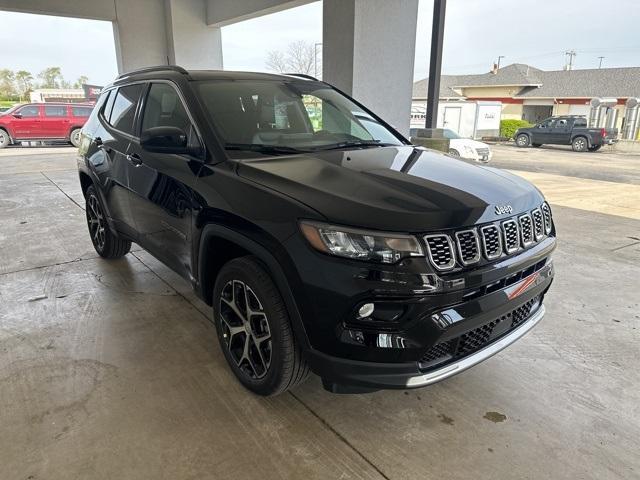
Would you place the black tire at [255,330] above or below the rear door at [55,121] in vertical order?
below

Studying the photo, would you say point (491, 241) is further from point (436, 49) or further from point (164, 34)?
point (164, 34)

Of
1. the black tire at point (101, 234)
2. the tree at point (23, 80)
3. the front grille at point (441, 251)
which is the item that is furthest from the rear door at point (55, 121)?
the tree at point (23, 80)

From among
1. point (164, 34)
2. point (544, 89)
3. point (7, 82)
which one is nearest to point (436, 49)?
point (164, 34)

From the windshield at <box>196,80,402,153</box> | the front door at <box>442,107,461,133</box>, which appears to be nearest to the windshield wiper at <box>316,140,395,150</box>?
the windshield at <box>196,80,402,153</box>

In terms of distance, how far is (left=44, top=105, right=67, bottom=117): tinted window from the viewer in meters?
17.0

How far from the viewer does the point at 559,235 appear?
19.0ft

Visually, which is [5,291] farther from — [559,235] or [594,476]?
[559,235]

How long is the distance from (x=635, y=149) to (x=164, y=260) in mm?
24489

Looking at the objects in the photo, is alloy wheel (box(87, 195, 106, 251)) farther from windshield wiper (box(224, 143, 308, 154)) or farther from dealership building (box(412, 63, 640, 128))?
dealership building (box(412, 63, 640, 128))

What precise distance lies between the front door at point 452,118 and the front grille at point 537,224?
2654 cm

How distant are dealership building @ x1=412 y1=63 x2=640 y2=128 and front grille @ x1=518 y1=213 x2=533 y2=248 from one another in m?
34.9

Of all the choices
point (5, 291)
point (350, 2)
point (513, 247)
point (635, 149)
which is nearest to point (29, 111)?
point (350, 2)

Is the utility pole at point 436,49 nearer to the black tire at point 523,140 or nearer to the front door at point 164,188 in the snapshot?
the front door at point 164,188

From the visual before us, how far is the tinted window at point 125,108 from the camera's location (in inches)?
139
